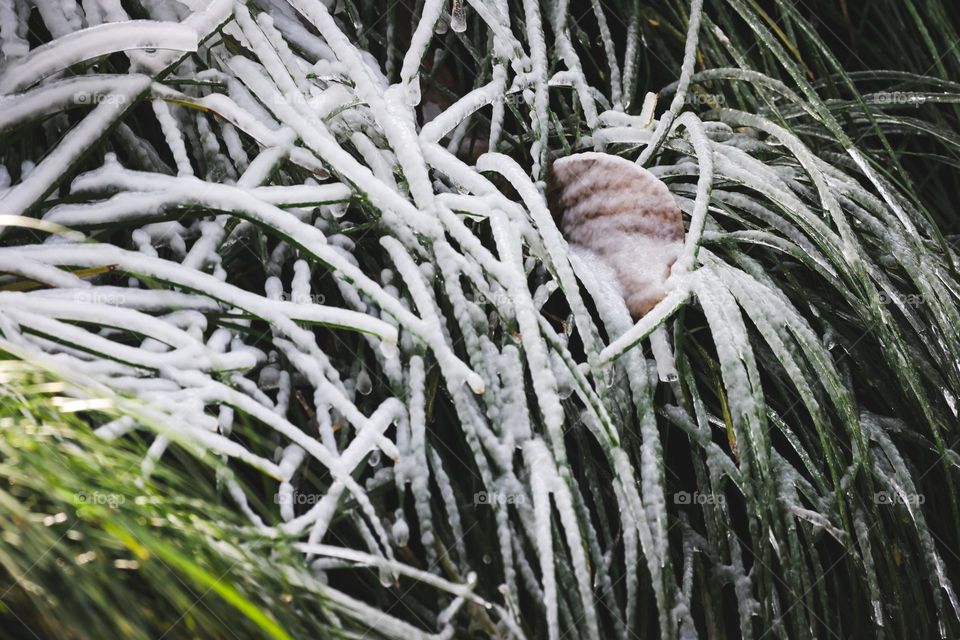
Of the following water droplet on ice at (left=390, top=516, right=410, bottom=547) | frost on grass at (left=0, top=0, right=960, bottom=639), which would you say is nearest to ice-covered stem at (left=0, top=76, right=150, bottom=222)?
frost on grass at (left=0, top=0, right=960, bottom=639)

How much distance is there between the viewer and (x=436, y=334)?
0.51m

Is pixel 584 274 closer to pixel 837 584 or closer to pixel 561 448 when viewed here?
pixel 561 448

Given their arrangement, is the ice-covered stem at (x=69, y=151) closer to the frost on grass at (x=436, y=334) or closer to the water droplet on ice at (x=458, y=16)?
the frost on grass at (x=436, y=334)

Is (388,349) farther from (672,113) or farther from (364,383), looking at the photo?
(672,113)

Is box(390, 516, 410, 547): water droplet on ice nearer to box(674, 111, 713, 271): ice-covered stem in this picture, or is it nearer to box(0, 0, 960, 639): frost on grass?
box(0, 0, 960, 639): frost on grass

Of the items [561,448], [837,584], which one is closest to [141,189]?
[561,448]

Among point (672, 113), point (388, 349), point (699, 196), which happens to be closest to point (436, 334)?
point (388, 349)

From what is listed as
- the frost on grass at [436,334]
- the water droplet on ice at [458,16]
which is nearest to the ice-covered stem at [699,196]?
the frost on grass at [436,334]

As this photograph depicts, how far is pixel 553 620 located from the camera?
17.8 inches

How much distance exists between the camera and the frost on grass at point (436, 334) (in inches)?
19.7

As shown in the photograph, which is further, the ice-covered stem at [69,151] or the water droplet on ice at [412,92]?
the water droplet on ice at [412,92]

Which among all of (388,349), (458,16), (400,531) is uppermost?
(458,16)

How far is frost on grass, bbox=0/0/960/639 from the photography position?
500 millimetres

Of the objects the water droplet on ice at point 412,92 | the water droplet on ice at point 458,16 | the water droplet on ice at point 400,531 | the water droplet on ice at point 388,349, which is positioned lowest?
the water droplet on ice at point 400,531
